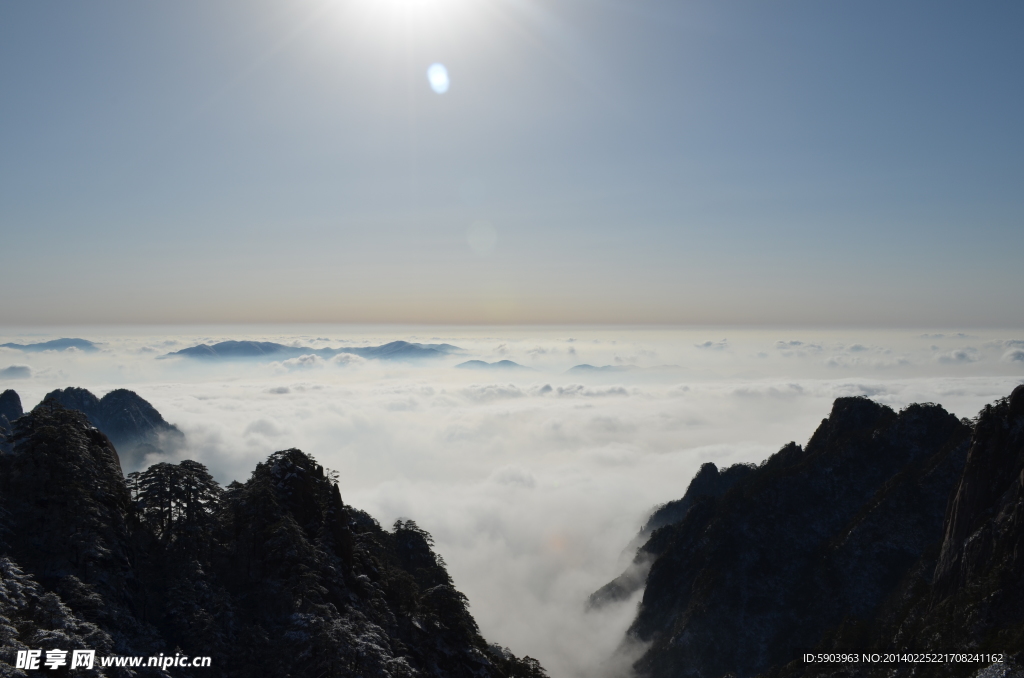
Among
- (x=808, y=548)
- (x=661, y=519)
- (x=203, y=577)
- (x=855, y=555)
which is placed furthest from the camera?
(x=661, y=519)

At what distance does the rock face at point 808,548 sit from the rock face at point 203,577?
184ft

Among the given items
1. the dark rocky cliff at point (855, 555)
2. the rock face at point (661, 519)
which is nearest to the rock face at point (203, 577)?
the dark rocky cliff at point (855, 555)

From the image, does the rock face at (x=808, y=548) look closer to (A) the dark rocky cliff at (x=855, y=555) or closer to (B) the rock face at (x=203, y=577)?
(A) the dark rocky cliff at (x=855, y=555)

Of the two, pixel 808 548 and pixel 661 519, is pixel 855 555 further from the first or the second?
pixel 661 519

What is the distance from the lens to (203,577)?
39656mm

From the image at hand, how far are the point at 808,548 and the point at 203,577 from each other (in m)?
105

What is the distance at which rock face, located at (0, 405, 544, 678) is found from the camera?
32156mm

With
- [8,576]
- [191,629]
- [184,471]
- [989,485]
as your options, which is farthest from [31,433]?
[989,485]

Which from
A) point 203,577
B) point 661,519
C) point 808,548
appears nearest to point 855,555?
point 808,548

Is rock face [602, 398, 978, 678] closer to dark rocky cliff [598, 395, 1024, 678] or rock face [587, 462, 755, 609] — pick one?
dark rocky cliff [598, 395, 1024, 678]

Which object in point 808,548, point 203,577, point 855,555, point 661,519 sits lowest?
point 661,519

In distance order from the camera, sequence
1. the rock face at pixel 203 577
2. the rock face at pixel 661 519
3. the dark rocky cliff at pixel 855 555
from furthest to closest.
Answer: the rock face at pixel 661 519 < the dark rocky cliff at pixel 855 555 < the rock face at pixel 203 577

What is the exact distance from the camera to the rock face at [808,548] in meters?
83.4

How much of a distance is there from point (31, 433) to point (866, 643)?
94.7 m
